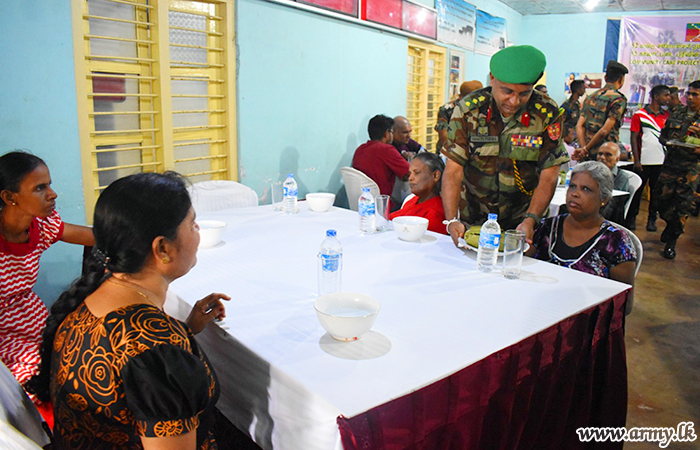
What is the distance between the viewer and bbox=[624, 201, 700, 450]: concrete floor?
8.00ft

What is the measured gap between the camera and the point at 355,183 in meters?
4.09

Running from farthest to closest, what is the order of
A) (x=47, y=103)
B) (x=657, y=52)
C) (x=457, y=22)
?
(x=657, y=52)
(x=457, y=22)
(x=47, y=103)

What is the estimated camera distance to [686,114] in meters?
A: 5.29

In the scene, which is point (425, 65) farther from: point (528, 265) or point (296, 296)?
point (296, 296)

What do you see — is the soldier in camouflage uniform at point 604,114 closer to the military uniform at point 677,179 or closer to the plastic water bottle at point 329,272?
the military uniform at point 677,179

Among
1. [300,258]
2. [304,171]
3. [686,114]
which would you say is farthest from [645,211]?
[300,258]

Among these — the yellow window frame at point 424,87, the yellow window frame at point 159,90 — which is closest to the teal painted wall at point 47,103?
the yellow window frame at point 159,90

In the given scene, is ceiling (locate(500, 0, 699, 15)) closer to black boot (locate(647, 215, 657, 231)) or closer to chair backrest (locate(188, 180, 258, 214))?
black boot (locate(647, 215, 657, 231))

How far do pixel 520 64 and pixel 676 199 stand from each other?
4187mm

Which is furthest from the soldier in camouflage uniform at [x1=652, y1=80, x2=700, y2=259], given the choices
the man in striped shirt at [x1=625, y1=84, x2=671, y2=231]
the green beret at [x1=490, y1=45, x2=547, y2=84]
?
the green beret at [x1=490, y1=45, x2=547, y2=84]

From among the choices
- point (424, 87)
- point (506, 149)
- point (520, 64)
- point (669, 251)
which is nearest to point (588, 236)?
point (506, 149)

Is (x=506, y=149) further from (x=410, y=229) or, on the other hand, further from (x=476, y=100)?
→ (x=410, y=229)

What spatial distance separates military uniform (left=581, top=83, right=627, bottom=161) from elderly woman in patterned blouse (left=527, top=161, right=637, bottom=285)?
3.31 meters

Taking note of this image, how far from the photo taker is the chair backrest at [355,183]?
4.03 metres
